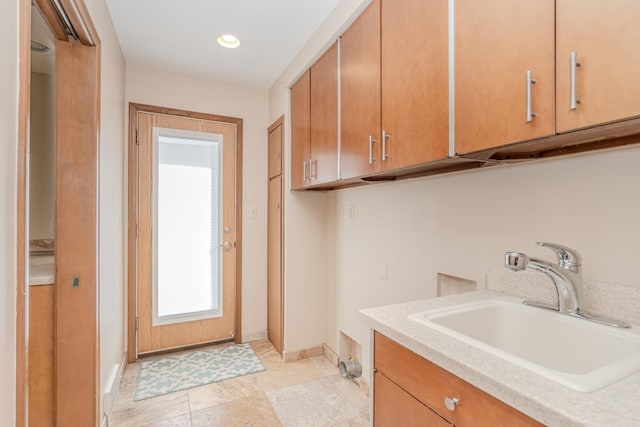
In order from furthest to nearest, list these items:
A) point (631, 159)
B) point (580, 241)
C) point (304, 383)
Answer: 1. point (304, 383)
2. point (580, 241)
3. point (631, 159)

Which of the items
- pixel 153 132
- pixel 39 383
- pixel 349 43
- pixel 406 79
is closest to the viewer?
pixel 406 79

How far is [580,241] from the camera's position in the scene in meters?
1.06

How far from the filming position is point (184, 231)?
2809mm

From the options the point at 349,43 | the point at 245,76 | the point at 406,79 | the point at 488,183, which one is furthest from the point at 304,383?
the point at 245,76

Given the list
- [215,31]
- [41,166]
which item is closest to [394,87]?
[215,31]

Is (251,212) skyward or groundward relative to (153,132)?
groundward

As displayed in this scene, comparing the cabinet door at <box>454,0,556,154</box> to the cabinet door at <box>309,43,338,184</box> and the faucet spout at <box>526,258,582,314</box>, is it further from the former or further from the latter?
the cabinet door at <box>309,43,338,184</box>

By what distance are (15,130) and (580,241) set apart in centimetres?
167

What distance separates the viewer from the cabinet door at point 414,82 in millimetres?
1118

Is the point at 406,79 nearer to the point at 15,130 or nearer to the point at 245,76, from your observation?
the point at 15,130

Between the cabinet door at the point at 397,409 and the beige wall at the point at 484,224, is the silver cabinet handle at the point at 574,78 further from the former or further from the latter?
the cabinet door at the point at 397,409

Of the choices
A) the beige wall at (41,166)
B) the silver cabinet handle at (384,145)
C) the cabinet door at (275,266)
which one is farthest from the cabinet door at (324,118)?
the beige wall at (41,166)

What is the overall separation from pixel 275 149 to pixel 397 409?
7.63 ft

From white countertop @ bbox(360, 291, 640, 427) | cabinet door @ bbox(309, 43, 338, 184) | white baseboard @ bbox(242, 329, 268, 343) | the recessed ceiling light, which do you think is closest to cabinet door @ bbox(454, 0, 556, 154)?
white countertop @ bbox(360, 291, 640, 427)
